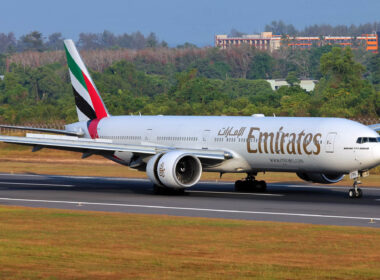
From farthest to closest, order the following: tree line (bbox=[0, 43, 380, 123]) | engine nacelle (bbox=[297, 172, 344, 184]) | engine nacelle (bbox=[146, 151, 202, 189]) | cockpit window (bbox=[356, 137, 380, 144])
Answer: tree line (bbox=[0, 43, 380, 123]) < engine nacelle (bbox=[297, 172, 344, 184]) < engine nacelle (bbox=[146, 151, 202, 189]) < cockpit window (bbox=[356, 137, 380, 144])

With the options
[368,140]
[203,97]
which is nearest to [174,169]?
[368,140]

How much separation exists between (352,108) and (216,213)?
55.7 m

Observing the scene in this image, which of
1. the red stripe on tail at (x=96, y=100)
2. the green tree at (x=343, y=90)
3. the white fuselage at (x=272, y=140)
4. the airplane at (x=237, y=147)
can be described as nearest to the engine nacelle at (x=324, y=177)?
the airplane at (x=237, y=147)

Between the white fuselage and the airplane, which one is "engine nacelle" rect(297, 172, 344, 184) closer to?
the airplane

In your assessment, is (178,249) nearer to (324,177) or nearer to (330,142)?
(330,142)

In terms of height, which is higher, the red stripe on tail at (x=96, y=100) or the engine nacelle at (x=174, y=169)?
Result: the red stripe on tail at (x=96, y=100)

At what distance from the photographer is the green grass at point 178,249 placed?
57.9ft

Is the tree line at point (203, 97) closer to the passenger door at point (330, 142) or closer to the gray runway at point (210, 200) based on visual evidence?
the gray runway at point (210, 200)

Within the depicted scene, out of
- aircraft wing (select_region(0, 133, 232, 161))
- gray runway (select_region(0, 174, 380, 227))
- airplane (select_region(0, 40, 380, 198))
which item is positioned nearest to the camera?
gray runway (select_region(0, 174, 380, 227))

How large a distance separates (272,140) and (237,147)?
2041mm

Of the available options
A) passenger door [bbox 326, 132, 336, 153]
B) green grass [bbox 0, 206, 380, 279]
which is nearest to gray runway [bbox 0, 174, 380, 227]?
passenger door [bbox 326, 132, 336, 153]

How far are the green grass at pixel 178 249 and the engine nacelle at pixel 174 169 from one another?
9364 mm

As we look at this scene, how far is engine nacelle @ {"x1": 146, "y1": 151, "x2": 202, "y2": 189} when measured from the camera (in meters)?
37.6

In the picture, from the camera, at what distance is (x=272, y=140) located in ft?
125
